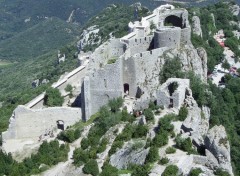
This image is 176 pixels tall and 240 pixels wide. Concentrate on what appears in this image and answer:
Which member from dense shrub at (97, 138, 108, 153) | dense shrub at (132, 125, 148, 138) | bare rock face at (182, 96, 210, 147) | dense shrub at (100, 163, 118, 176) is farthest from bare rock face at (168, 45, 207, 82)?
A: dense shrub at (100, 163, 118, 176)

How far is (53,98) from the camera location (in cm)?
4503

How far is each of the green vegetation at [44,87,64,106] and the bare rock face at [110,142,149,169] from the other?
11664 mm

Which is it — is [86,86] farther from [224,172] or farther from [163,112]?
[224,172]

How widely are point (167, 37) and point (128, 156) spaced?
1381cm

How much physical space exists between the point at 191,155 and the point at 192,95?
33.1 feet

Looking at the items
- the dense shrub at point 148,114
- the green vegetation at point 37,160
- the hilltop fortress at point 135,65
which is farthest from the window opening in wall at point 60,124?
the dense shrub at point 148,114

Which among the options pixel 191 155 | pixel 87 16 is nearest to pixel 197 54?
pixel 191 155

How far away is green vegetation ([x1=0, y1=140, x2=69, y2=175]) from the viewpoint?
37719mm

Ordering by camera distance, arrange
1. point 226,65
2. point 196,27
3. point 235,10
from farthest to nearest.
Result: 1. point 235,10
2. point 226,65
3. point 196,27

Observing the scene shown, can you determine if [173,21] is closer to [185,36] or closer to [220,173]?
[185,36]

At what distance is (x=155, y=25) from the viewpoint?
174ft

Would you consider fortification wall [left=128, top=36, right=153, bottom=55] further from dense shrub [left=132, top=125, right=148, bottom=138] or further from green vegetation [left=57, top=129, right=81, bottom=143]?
dense shrub [left=132, top=125, right=148, bottom=138]

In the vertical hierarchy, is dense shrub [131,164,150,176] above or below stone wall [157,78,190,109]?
below

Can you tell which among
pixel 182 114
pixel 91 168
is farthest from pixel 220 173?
pixel 91 168
